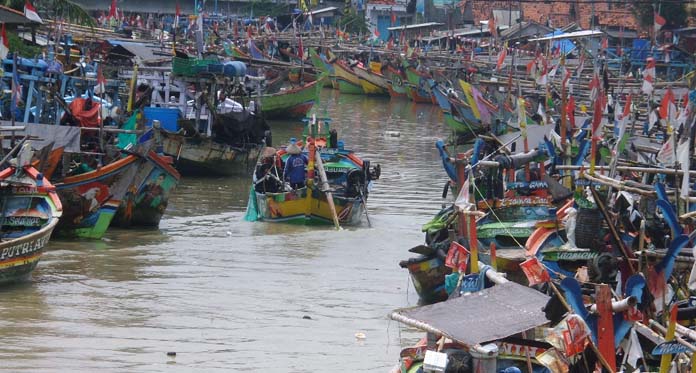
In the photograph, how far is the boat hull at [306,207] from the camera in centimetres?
2016

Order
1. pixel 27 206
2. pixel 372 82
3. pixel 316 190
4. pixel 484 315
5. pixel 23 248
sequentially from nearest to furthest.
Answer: pixel 484 315 → pixel 23 248 → pixel 27 206 → pixel 316 190 → pixel 372 82

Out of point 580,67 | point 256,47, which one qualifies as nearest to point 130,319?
point 580,67

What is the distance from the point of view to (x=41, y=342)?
41.9 feet

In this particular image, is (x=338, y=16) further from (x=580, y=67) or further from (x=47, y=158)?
(x=47, y=158)

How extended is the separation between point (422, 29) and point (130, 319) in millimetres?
47772

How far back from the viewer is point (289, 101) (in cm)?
3844

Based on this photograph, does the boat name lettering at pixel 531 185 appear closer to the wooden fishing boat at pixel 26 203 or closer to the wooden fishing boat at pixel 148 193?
the wooden fishing boat at pixel 148 193

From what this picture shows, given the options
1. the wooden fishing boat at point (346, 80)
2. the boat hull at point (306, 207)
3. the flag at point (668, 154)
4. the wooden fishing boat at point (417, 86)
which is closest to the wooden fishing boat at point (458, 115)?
the wooden fishing boat at point (417, 86)

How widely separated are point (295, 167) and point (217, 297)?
567 cm

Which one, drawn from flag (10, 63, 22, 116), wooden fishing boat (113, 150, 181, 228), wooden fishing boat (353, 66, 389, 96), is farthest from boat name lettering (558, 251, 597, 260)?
wooden fishing boat (353, 66, 389, 96)

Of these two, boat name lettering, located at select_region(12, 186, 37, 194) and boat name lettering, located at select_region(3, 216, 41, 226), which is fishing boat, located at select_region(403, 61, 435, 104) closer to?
boat name lettering, located at select_region(12, 186, 37, 194)

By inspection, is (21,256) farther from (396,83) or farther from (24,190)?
(396,83)

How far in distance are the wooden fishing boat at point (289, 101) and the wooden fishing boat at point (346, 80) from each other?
11.6 metres

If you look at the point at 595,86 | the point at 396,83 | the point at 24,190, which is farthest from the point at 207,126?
the point at 396,83
